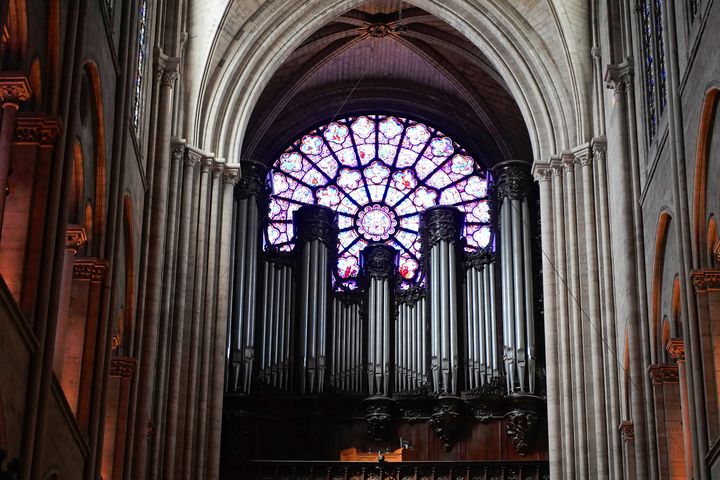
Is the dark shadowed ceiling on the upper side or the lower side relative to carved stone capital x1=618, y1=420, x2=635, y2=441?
upper

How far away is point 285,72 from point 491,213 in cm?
586

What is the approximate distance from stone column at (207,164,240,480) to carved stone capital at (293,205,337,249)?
319cm

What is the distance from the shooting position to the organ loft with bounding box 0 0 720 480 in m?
15.2

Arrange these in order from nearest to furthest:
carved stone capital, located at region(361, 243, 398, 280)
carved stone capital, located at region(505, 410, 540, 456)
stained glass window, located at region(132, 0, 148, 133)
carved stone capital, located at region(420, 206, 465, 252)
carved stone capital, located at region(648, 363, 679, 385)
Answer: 1. carved stone capital, located at region(648, 363, 679, 385)
2. stained glass window, located at region(132, 0, 148, 133)
3. carved stone capital, located at region(505, 410, 540, 456)
4. carved stone capital, located at region(420, 206, 465, 252)
5. carved stone capital, located at region(361, 243, 398, 280)

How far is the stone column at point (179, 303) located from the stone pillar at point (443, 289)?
6.30 m

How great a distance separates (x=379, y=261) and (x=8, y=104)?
17360 mm

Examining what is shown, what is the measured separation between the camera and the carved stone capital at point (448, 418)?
27703 millimetres

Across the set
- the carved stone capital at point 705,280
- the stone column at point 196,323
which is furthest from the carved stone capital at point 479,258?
the carved stone capital at point 705,280

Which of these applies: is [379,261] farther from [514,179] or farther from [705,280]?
[705,280]

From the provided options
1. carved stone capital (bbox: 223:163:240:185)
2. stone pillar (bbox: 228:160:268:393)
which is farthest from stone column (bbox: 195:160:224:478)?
stone pillar (bbox: 228:160:268:393)

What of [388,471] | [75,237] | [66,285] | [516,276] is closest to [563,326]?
[516,276]

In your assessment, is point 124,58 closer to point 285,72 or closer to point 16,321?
point 16,321

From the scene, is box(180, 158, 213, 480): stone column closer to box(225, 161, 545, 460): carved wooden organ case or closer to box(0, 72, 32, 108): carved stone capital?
box(225, 161, 545, 460): carved wooden organ case

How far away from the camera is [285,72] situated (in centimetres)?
3075
